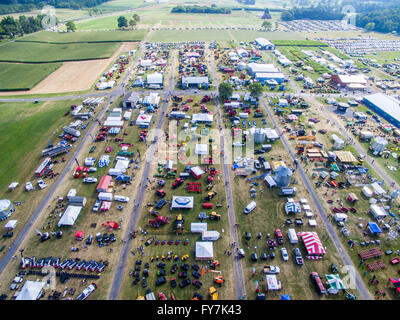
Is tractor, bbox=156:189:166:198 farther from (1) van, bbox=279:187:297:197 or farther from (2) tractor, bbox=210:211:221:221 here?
(1) van, bbox=279:187:297:197

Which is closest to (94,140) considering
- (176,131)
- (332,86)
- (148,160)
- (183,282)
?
(148,160)

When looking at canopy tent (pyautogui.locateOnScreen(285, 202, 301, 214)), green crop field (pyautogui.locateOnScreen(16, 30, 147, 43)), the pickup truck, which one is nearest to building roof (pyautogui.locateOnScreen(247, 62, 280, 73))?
canopy tent (pyautogui.locateOnScreen(285, 202, 301, 214))

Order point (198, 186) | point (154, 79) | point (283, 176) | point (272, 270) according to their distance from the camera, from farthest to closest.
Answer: point (154, 79)
point (198, 186)
point (283, 176)
point (272, 270)

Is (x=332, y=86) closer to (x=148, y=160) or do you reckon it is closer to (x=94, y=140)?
(x=148, y=160)

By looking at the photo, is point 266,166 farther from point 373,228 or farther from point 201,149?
point 373,228

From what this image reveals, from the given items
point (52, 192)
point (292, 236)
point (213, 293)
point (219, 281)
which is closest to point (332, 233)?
point (292, 236)

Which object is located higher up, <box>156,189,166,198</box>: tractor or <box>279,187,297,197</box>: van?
<box>156,189,166,198</box>: tractor

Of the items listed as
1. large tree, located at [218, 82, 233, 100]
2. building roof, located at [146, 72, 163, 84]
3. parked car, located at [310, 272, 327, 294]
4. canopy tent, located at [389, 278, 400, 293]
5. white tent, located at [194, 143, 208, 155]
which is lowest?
canopy tent, located at [389, 278, 400, 293]
